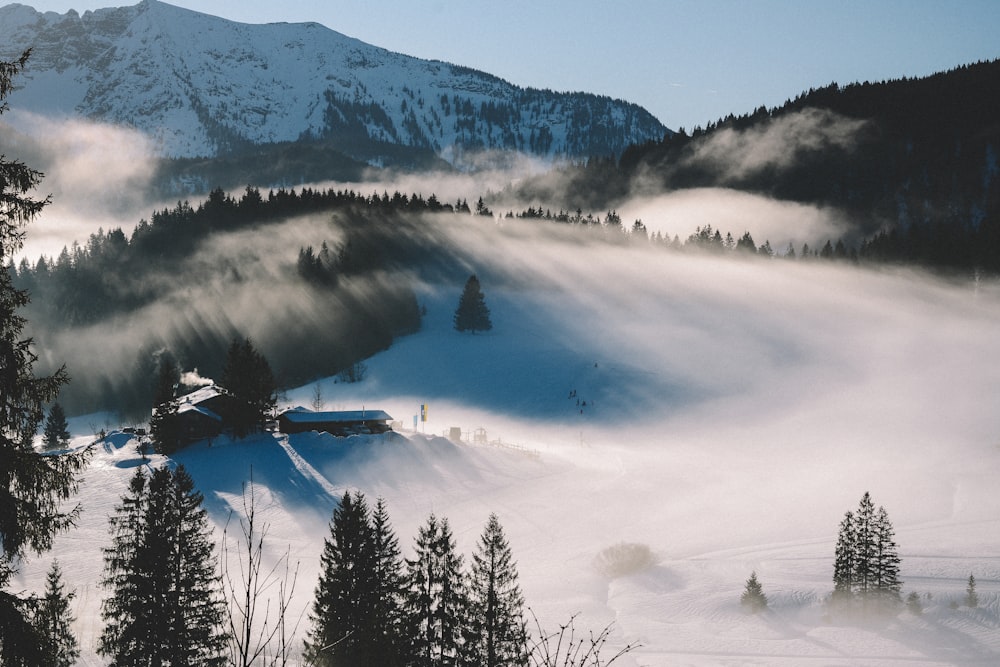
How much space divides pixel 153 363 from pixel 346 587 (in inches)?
3503

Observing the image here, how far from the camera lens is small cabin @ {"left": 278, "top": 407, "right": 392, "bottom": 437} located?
188ft

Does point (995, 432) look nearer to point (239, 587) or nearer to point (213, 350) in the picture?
point (239, 587)

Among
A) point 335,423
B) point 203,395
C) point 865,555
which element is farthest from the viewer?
point 203,395

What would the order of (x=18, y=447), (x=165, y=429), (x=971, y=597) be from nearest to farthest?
(x=18, y=447) < (x=971, y=597) < (x=165, y=429)

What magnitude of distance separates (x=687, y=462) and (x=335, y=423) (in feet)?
94.7

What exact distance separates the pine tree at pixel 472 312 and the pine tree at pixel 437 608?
79016mm

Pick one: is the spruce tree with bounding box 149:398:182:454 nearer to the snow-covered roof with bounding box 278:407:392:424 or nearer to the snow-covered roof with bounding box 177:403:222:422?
the snow-covered roof with bounding box 177:403:222:422

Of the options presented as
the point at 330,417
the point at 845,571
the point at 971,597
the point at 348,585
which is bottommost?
the point at 971,597

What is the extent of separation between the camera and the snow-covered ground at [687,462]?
3431 centimetres

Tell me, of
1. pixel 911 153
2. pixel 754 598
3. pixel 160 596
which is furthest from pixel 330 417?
pixel 911 153

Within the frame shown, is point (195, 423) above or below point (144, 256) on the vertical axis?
below

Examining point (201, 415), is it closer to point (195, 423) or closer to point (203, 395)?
point (195, 423)

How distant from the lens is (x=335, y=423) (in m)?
57.5

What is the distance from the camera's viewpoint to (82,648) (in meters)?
25.8
